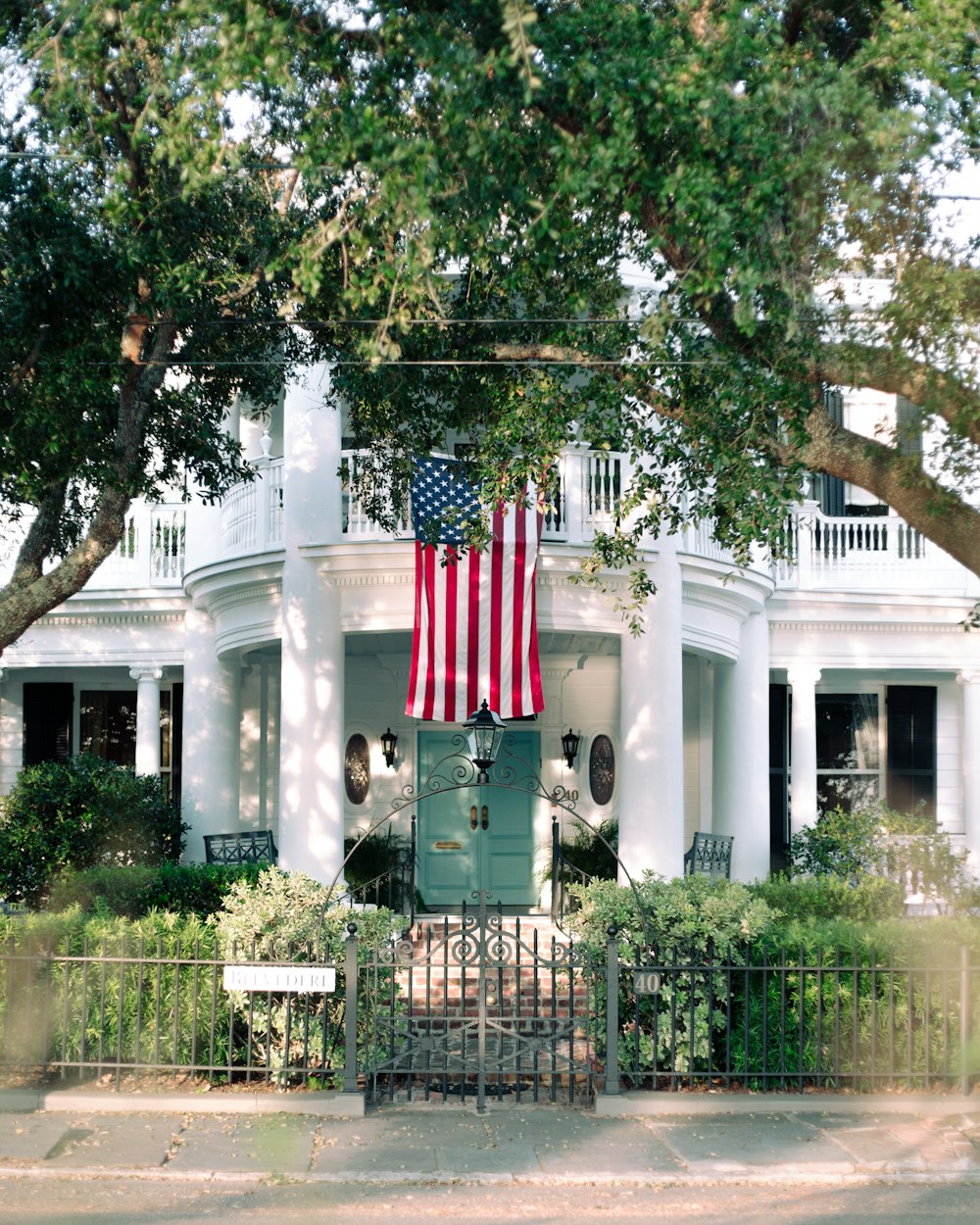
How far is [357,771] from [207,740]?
212 centimetres

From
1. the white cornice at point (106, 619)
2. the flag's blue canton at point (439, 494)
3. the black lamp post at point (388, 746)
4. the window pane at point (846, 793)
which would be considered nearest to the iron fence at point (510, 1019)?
the flag's blue canton at point (439, 494)

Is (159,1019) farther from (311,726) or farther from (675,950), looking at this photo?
(311,726)

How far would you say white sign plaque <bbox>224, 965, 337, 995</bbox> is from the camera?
391 inches

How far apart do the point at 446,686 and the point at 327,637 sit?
1840 mm

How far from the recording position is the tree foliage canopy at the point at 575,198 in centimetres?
905

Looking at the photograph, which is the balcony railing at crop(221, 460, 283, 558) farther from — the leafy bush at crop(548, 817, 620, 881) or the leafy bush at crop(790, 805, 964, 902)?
the leafy bush at crop(790, 805, 964, 902)

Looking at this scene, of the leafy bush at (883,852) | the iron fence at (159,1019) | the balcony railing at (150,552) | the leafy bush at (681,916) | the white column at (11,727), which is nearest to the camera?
the iron fence at (159,1019)

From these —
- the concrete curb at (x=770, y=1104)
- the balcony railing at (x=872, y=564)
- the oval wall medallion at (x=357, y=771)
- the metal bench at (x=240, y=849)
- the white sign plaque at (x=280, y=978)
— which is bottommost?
the concrete curb at (x=770, y=1104)

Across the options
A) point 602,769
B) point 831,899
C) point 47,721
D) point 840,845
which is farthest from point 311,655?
point 840,845

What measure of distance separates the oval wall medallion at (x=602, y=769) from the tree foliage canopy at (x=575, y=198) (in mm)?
8070

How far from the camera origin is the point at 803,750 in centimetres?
1927

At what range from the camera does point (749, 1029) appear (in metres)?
10.5

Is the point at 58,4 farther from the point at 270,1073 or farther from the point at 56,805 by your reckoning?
the point at 56,805

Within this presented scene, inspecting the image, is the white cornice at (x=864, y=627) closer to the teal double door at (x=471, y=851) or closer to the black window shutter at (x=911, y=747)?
the black window shutter at (x=911, y=747)
